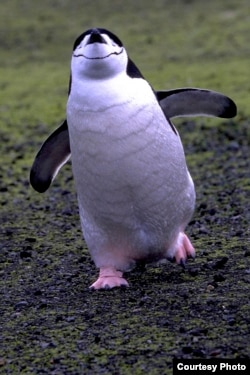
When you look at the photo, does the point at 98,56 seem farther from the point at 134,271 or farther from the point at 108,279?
the point at 134,271

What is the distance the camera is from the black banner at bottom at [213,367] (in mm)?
3449

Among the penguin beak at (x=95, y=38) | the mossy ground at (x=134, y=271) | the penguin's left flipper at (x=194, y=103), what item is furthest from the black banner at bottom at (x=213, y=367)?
the penguin's left flipper at (x=194, y=103)

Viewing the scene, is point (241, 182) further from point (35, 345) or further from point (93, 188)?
point (35, 345)

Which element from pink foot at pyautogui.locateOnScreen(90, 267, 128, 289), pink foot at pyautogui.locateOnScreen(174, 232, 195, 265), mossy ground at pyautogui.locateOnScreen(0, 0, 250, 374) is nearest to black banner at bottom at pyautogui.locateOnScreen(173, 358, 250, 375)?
mossy ground at pyautogui.locateOnScreen(0, 0, 250, 374)

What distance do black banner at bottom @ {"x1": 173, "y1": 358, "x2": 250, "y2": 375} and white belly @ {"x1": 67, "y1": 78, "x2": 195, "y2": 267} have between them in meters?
1.08

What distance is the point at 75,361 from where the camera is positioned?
12.3 feet

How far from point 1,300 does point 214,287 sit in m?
0.97

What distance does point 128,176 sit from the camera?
14.5 feet

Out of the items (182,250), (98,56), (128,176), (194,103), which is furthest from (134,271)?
(98,56)

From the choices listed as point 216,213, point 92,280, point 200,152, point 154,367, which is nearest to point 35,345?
point 154,367

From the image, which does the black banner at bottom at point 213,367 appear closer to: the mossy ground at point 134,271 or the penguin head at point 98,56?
the mossy ground at point 134,271

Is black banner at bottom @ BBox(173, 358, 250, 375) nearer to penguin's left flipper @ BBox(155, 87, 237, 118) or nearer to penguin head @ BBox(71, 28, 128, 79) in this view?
penguin head @ BBox(71, 28, 128, 79)

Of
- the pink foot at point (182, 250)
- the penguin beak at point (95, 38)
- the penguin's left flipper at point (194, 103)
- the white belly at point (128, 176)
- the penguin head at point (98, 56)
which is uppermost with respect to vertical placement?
the penguin beak at point (95, 38)

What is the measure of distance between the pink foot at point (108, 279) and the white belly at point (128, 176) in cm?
7
